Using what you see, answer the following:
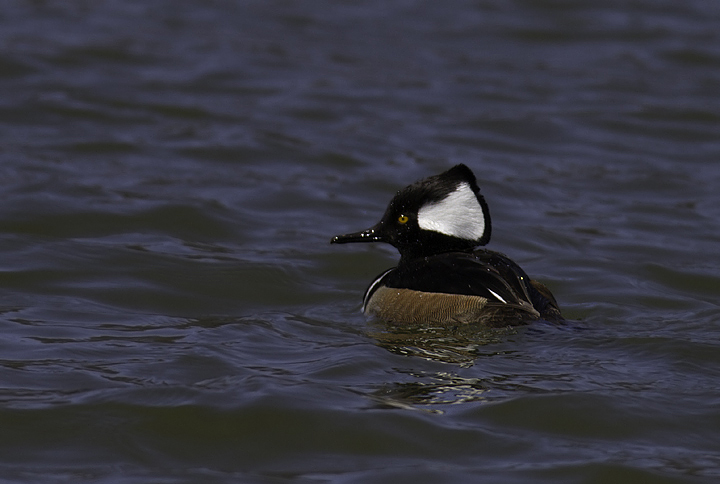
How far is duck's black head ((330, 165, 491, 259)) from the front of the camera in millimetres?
6801

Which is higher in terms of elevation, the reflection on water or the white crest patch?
the white crest patch

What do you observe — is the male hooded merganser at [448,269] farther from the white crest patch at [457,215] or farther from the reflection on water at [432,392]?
the reflection on water at [432,392]

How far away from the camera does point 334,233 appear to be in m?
9.25

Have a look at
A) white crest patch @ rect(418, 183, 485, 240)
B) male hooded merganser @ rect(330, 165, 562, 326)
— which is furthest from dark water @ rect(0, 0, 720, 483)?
white crest patch @ rect(418, 183, 485, 240)

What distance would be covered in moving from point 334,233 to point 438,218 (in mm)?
2435

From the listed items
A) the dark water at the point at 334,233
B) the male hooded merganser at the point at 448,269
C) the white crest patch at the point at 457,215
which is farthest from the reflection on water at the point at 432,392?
the white crest patch at the point at 457,215

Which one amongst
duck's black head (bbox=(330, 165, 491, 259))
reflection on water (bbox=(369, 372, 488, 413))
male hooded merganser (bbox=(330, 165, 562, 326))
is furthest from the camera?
duck's black head (bbox=(330, 165, 491, 259))

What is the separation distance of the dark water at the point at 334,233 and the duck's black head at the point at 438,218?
0.63 meters

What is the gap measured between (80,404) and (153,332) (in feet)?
4.58

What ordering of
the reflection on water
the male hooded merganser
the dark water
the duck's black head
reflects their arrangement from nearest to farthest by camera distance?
the dark water → the reflection on water → the male hooded merganser → the duck's black head

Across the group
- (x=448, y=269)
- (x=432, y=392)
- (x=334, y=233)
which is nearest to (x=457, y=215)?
(x=448, y=269)

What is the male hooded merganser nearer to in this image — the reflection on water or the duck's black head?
the duck's black head

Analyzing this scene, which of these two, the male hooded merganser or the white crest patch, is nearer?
the male hooded merganser

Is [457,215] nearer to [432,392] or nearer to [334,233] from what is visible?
[432,392]
